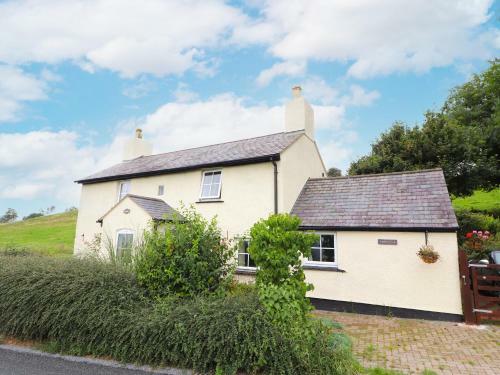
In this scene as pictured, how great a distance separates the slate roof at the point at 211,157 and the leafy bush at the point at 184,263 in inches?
229

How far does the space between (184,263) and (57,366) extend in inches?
111

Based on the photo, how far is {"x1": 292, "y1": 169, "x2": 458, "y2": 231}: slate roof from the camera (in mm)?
9188

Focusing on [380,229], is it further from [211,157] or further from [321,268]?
[211,157]

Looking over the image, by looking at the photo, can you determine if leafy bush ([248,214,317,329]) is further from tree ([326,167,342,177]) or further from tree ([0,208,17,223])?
tree ([0,208,17,223])

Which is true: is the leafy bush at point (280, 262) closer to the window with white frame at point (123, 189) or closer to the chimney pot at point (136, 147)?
the window with white frame at point (123, 189)

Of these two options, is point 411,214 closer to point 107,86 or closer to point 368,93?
point 368,93

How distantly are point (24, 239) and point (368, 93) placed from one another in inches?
1558

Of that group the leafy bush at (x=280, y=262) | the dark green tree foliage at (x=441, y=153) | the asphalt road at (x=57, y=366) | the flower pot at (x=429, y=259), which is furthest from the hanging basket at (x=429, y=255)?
the dark green tree foliage at (x=441, y=153)

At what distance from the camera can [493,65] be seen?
63.3ft

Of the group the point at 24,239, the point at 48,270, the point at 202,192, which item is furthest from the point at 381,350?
the point at 24,239

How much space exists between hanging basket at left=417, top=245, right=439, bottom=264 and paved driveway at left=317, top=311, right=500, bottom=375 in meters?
1.79

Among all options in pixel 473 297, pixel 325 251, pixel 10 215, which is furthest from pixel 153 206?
pixel 10 215

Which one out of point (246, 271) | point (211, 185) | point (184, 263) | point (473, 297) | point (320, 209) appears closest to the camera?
point (184, 263)

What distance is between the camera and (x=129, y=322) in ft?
17.2
